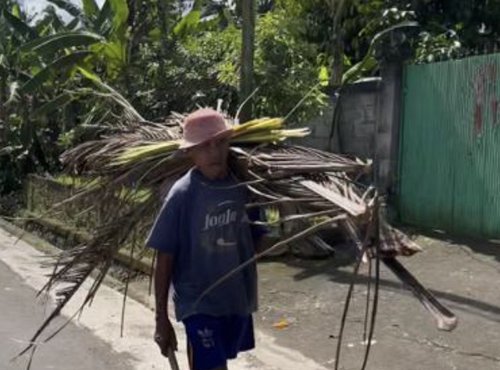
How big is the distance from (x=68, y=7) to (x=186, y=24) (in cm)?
395

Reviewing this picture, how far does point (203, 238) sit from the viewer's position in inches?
149

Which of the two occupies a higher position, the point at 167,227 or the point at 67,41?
the point at 67,41

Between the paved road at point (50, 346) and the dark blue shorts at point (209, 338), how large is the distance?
223cm

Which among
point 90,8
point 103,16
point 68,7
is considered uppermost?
point 68,7

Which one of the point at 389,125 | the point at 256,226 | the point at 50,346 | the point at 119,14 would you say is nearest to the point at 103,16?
the point at 119,14

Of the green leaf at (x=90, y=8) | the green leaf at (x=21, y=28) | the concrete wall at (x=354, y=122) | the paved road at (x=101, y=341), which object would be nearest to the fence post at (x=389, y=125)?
the concrete wall at (x=354, y=122)

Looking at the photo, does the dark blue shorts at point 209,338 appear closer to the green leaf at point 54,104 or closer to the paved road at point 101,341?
the paved road at point 101,341

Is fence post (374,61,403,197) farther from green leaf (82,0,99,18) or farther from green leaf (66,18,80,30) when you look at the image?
green leaf (66,18,80,30)

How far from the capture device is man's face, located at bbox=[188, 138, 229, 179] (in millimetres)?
3771

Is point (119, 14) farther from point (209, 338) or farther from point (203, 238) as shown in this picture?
point (209, 338)

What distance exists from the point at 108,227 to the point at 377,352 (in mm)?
2406

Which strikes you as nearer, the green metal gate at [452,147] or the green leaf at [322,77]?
the green metal gate at [452,147]

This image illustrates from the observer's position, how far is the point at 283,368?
5.78 metres

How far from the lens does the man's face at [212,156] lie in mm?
3771
